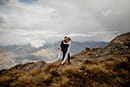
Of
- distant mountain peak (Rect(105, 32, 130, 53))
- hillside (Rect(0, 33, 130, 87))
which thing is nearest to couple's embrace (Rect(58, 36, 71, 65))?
hillside (Rect(0, 33, 130, 87))

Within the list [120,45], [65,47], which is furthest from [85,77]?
[120,45]

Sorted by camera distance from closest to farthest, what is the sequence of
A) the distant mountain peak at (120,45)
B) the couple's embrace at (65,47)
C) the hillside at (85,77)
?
the hillside at (85,77), the couple's embrace at (65,47), the distant mountain peak at (120,45)

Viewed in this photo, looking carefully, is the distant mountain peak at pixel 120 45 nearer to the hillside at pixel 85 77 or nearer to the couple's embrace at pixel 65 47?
the hillside at pixel 85 77

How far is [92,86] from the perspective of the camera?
1481 cm

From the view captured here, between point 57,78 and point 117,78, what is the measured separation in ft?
14.8

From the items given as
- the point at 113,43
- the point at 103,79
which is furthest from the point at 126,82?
the point at 113,43

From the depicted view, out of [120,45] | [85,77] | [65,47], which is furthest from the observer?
[120,45]

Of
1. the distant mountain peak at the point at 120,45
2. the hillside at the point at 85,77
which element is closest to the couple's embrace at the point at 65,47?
the hillside at the point at 85,77

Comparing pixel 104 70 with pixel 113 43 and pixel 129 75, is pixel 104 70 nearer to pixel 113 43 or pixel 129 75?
pixel 129 75

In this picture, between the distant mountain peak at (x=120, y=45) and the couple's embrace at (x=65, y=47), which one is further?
the distant mountain peak at (x=120, y=45)

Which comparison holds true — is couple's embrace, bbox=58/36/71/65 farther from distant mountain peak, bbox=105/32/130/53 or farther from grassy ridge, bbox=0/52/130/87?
distant mountain peak, bbox=105/32/130/53

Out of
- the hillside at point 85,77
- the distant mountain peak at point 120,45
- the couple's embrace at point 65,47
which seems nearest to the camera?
Result: the hillside at point 85,77

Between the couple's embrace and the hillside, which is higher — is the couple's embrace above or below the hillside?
above

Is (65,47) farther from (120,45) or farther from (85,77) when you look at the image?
(120,45)
